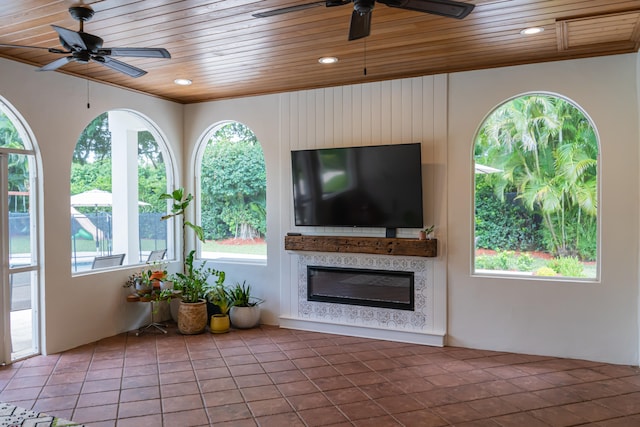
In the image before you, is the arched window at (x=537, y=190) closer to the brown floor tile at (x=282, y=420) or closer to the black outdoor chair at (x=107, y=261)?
the brown floor tile at (x=282, y=420)

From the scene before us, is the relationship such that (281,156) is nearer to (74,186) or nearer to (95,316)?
(74,186)

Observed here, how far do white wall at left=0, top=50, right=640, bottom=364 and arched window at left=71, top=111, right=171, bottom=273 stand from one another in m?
0.19

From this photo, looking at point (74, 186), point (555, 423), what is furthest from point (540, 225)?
point (74, 186)

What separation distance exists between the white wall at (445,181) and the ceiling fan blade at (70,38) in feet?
5.09

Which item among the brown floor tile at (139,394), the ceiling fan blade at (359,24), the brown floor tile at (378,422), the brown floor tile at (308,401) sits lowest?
the brown floor tile at (378,422)

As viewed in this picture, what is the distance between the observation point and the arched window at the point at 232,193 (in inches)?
227

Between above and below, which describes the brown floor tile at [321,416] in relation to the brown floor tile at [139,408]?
below

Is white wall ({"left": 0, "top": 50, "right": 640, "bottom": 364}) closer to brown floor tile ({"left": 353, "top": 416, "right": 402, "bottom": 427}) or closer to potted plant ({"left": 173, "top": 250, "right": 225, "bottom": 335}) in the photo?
potted plant ({"left": 173, "top": 250, "right": 225, "bottom": 335})

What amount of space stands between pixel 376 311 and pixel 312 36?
9.46 ft

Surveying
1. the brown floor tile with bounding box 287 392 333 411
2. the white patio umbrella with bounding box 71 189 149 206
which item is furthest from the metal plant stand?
the brown floor tile with bounding box 287 392 333 411

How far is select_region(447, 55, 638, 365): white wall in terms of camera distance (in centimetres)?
411

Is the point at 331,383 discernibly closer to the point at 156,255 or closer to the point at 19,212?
the point at 156,255

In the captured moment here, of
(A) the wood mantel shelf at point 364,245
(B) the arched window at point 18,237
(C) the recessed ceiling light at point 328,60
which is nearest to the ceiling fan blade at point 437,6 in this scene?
(C) the recessed ceiling light at point 328,60

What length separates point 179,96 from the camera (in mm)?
5773
